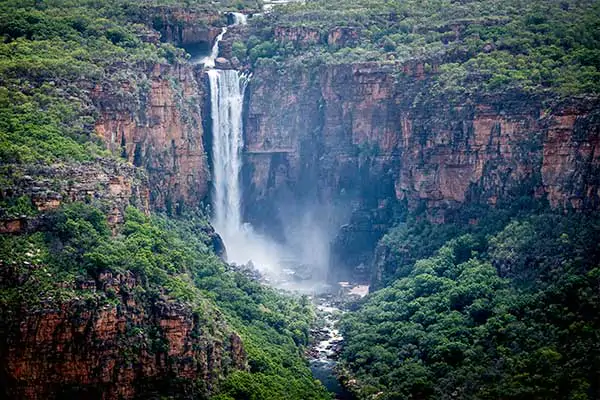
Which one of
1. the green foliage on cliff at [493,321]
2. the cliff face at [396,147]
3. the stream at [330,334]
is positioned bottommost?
the stream at [330,334]

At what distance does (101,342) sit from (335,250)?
43839mm

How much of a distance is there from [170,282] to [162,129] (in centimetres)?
2546

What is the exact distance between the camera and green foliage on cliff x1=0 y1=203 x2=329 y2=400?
76.7 metres

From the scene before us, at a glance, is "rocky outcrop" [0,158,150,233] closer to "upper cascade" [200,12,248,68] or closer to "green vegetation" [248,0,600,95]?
"green vegetation" [248,0,600,95]

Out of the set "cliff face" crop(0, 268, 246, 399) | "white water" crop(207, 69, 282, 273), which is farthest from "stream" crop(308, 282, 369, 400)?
"cliff face" crop(0, 268, 246, 399)

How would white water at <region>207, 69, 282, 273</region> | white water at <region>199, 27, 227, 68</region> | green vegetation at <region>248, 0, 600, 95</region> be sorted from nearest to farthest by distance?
green vegetation at <region>248, 0, 600, 95</region> < white water at <region>207, 69, 282, 273</region> < white water at <region>199, 27, 227, 68</region>

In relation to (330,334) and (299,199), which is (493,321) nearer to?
(330,334)

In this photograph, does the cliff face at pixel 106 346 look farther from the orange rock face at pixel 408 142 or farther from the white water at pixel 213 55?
the white water at pixel 213 55

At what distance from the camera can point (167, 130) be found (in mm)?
108438

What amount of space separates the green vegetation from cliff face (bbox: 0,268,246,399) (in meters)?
33.1

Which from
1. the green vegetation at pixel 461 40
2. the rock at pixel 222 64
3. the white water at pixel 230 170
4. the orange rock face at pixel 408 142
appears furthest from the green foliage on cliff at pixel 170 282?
the green vegetation at pixel 461 40

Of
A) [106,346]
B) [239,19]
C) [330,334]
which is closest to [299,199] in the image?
[239,19]

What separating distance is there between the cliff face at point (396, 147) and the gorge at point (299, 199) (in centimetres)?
18

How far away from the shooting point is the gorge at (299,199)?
79688mm
